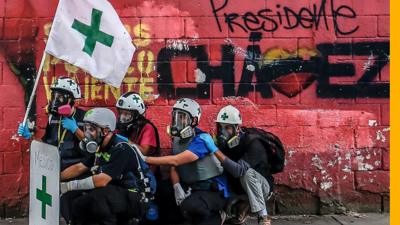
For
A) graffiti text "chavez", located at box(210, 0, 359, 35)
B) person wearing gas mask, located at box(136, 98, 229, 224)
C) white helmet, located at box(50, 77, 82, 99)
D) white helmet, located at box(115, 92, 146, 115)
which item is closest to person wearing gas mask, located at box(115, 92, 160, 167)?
white helmet, located at box(115, 92, 146, 115)

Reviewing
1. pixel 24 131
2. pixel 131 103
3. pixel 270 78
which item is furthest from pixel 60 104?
pixel 270 78

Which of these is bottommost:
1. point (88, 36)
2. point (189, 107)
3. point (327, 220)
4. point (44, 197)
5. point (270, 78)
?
point (327, 220)

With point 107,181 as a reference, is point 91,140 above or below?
above

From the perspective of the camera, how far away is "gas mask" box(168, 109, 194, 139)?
19.9ft

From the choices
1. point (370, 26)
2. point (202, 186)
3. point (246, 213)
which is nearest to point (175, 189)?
point (202, 186)

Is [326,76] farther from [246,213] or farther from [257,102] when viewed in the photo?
[246,213]

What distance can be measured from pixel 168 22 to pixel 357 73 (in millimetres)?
2145

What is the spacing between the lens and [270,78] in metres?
7.06

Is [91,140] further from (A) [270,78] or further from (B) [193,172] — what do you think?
(A) [270,78]

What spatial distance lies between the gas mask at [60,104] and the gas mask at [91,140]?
0.56 meters

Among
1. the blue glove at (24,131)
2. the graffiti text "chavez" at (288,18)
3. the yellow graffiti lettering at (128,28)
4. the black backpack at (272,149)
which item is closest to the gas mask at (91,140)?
the blue glove at (24,131)

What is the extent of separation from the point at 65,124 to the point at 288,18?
2.67 metres

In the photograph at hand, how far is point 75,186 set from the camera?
578 cm

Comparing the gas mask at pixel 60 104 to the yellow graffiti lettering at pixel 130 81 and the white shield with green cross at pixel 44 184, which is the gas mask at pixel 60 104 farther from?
→ the white shield with green cross at pixel 44 184
